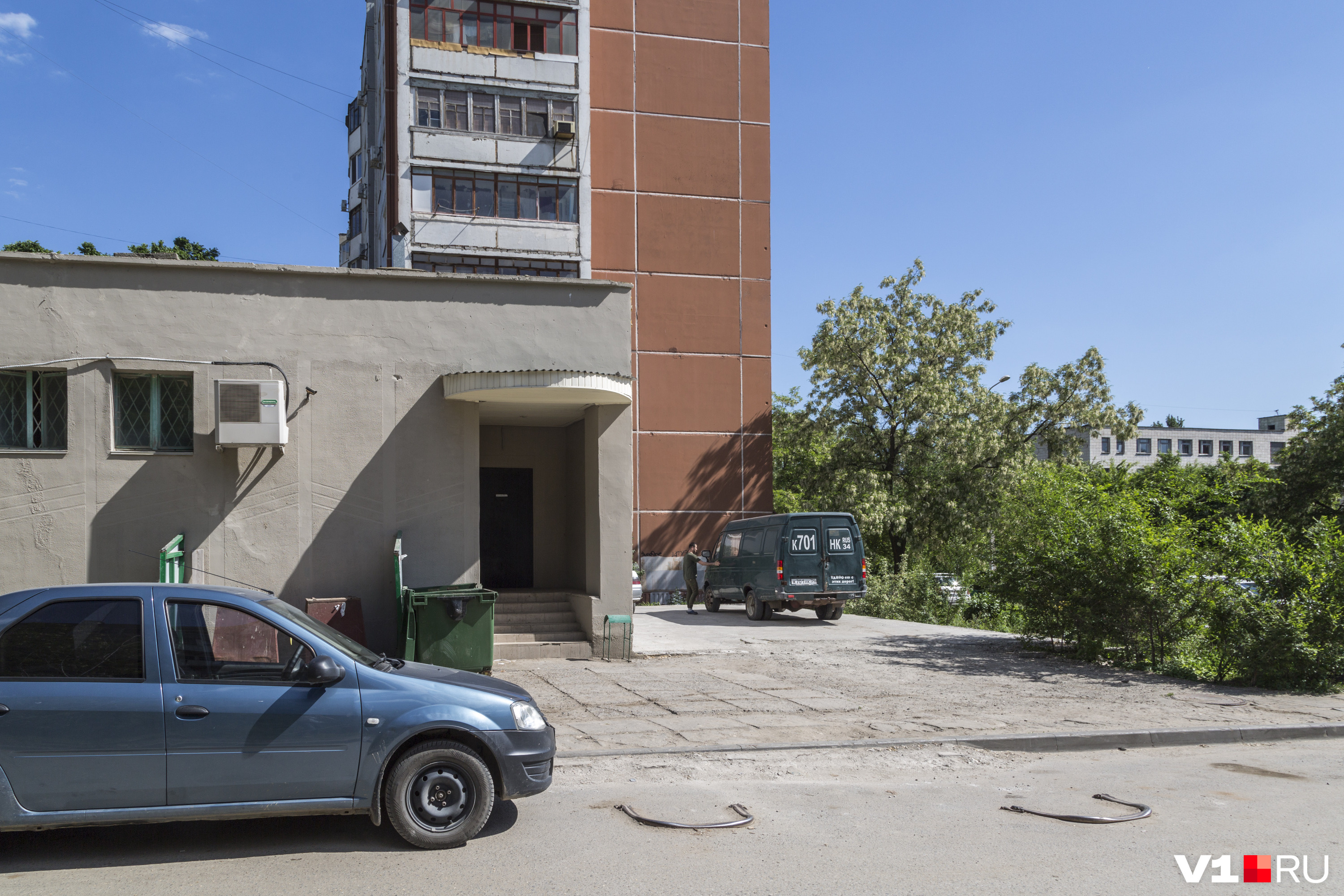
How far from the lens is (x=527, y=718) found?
5.98 meters

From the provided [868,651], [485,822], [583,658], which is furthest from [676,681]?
[485,822]

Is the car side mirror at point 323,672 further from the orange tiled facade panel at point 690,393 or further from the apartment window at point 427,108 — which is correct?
the apartment window at point 427,108

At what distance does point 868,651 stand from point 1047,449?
82.5ft

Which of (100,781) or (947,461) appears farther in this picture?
(947,461)

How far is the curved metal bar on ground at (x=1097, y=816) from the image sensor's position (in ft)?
20.6

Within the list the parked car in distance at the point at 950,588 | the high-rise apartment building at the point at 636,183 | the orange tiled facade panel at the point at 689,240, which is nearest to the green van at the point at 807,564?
the parked car in distance at the point at 950,588

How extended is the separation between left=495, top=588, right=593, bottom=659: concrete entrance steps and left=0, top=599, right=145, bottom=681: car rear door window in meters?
8.54

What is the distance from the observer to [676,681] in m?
12.3

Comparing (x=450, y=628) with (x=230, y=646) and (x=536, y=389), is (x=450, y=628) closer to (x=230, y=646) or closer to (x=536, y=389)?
(x=536, y=389)

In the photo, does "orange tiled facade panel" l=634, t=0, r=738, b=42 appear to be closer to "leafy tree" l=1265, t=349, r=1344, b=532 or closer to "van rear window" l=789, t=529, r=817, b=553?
"van rear window" l=789, t=529, r=817, b=553

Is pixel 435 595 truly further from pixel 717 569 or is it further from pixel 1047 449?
pixel 1047 449

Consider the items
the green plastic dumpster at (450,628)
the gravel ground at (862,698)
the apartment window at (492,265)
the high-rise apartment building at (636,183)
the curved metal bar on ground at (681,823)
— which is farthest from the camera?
the high-rise apartment building at (636,183)

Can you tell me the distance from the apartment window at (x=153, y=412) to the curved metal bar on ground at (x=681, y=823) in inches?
358

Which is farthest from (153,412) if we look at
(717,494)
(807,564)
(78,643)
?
(717,494)
